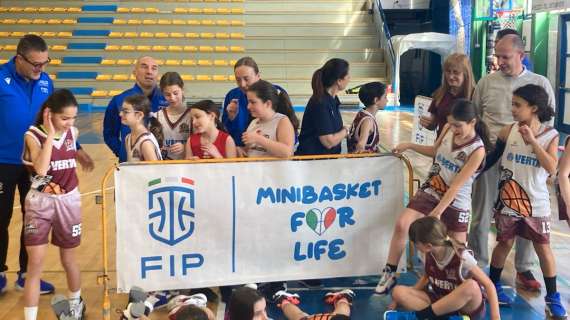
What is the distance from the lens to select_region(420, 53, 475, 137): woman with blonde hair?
4.14 meters

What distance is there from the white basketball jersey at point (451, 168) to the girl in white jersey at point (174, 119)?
1700mm

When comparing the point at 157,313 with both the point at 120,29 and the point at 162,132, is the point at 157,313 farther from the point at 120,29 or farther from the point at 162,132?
the point at 120,29

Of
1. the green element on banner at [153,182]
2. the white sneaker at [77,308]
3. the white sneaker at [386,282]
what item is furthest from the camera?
the white sneaker at [386,282]

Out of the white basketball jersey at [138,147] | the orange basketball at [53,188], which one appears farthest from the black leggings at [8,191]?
the white basketball jersey at [138,147]

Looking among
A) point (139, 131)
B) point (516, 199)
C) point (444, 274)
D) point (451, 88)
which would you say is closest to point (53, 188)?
point (139, 131)

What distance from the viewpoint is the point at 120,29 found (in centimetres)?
2025

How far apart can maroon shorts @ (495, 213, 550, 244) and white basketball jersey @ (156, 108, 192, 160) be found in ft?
7.17

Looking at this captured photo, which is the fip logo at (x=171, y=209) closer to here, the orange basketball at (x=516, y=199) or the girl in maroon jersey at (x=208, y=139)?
the girl in maroon jersey at (x=208, y=139)

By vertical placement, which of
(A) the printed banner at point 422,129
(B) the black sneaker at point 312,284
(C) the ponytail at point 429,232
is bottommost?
(B) the black sneaker at point 312,284

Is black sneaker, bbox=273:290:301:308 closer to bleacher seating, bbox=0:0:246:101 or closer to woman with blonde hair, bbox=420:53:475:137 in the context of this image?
woman with blonde hair, bbox=420:53:475:137

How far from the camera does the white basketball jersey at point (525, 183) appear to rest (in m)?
3.80

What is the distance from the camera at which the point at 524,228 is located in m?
3.86

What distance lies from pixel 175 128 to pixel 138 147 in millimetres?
428

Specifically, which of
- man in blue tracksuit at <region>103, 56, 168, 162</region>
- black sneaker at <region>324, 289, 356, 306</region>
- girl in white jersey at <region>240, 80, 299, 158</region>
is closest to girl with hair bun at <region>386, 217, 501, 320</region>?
black sneaker at <region>324, 289, 356, 306</region>
